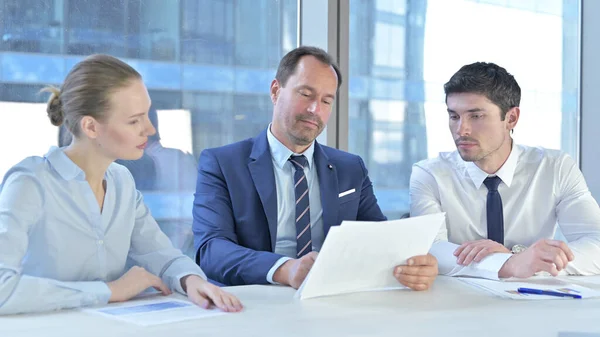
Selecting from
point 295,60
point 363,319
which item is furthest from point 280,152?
point 363,319

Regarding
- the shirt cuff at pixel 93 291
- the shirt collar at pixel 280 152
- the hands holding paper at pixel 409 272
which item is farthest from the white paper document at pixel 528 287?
the shirt cuff at pixel 93 291

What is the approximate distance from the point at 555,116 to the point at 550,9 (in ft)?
2.21

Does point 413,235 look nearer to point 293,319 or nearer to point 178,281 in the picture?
point 293,319

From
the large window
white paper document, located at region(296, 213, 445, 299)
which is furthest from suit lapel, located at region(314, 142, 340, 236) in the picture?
the large window

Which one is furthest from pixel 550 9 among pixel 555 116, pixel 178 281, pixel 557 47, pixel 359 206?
pixel 178 281

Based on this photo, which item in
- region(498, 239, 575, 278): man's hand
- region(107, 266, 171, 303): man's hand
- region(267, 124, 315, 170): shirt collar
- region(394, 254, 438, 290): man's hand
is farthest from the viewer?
region(267, 124, 315, 170): shirt collar

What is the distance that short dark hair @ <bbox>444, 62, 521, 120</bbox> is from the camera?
9.71ft

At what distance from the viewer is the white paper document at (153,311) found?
1666mm

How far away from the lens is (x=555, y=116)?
467 centimetres

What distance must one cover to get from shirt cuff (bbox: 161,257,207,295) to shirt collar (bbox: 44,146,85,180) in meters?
0.37

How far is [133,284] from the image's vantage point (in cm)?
192

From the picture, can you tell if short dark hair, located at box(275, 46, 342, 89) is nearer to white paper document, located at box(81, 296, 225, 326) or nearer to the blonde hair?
the blonde hair

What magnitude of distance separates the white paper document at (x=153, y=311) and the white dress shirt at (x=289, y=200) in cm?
85

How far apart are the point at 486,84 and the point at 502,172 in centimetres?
37
